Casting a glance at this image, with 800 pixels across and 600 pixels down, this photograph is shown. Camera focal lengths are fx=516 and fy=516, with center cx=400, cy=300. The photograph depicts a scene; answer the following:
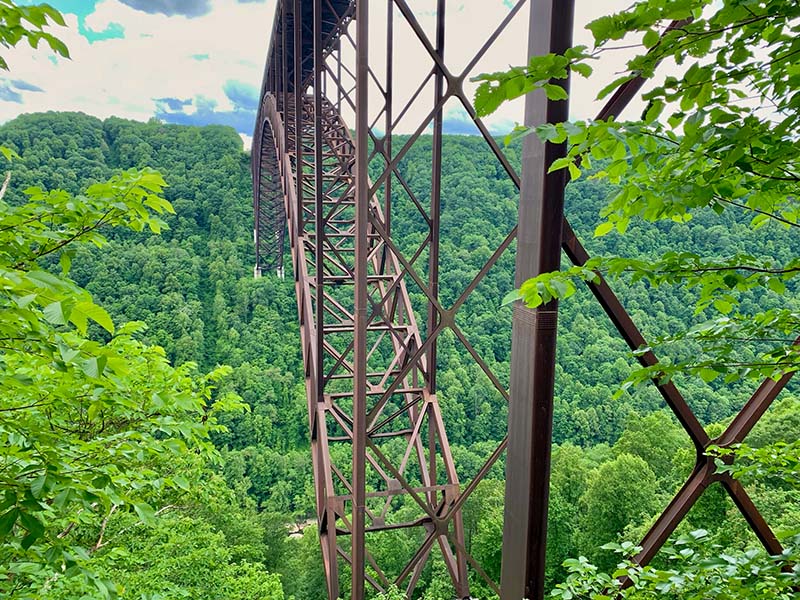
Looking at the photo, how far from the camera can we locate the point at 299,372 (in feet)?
92.2

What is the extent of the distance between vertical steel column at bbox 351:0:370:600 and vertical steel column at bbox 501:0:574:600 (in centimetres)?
211

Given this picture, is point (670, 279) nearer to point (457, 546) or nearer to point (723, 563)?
point (723, 563)

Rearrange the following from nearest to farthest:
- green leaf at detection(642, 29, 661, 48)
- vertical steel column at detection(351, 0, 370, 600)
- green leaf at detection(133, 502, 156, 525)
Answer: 1. green leaf at detection(642, 29, 661, 48)
2. green leaf at detection(133, 502, 156, 525)
3. vertical steel column at detection(351, 0, 370, 600)

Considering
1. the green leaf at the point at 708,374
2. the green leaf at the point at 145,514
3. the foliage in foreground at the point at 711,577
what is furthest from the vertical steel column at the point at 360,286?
the green leaf at the point at 708,374

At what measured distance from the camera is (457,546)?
4.52 meters

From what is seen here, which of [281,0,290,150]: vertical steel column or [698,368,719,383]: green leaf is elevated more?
[281,0,290,150]: vertical steel column

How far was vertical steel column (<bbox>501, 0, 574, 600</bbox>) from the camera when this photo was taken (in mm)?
1494

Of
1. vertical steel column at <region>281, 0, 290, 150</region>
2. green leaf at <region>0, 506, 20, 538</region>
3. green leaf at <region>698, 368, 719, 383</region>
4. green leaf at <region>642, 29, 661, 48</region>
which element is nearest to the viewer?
green leaf at <region>642, 29, 661, 48</region>

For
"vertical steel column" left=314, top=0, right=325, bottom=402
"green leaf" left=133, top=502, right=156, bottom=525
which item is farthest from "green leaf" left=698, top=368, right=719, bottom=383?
"vertical steel column" left=314, top=0, right=325, bottom=402

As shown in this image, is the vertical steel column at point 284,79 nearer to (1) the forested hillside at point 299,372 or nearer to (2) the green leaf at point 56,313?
(1) the forested hillside at point 299,372

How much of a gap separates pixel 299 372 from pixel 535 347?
1080 inches

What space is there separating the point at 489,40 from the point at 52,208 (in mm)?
2710

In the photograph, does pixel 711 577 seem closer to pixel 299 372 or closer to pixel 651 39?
pixel 651 39

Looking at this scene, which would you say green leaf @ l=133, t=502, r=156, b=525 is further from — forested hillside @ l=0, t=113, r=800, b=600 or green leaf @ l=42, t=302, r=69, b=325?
forested hillside @ l=0, t=113, r=800, b=600
